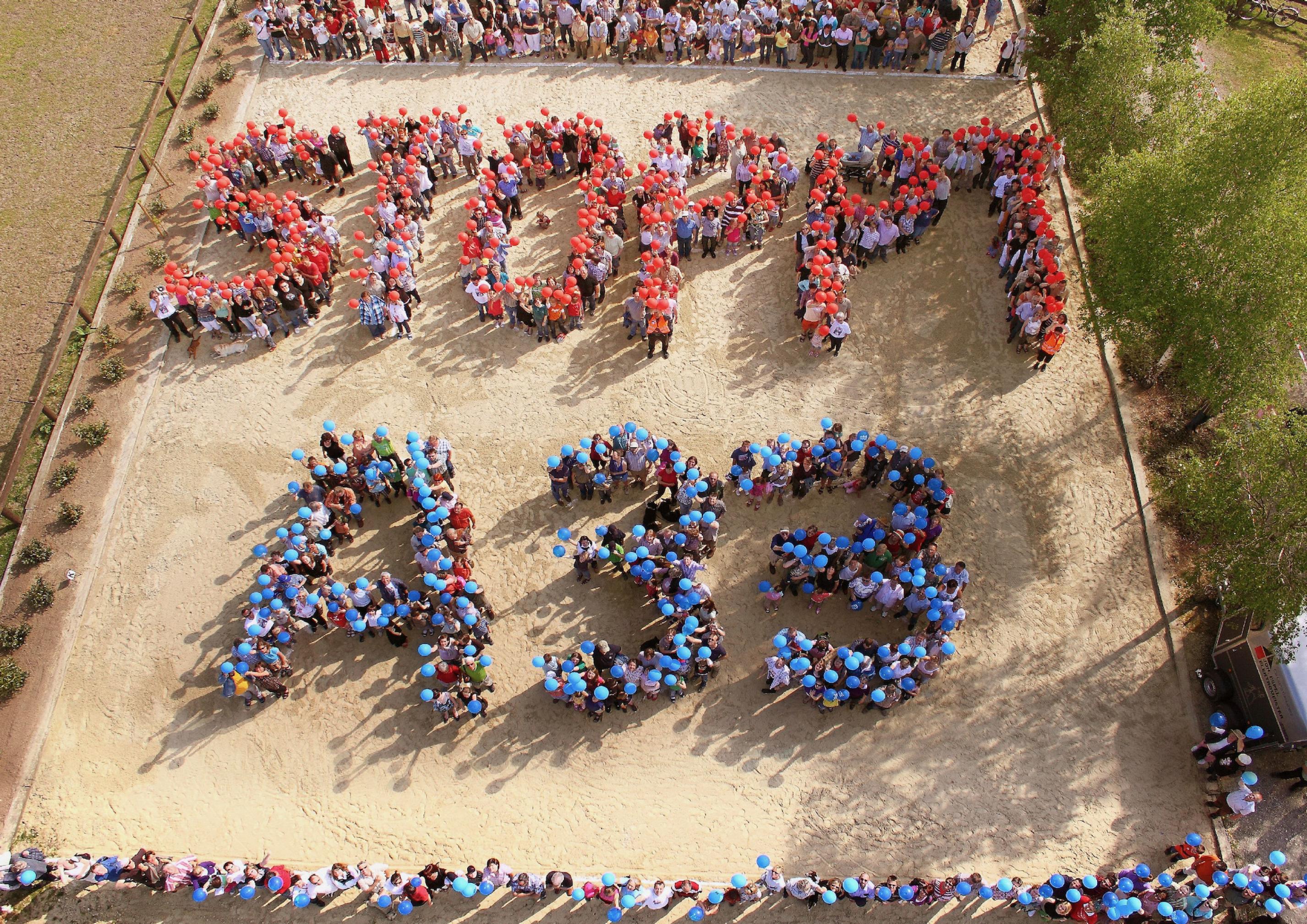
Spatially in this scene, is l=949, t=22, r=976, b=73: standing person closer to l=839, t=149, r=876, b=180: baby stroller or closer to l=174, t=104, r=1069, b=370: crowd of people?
l=174, t=104, r=1069, b=370: crowd of people

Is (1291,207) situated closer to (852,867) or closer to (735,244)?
(735,244)

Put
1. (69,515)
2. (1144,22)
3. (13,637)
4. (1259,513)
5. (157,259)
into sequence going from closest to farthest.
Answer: (1259,513)
(13,637)
(69,515)
(1144,22)
(157,259)

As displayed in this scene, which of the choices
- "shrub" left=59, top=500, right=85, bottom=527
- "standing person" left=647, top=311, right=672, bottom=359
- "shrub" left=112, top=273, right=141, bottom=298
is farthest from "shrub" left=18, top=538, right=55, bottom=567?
"standing person" left=647, top=311, right=672, bottom=359

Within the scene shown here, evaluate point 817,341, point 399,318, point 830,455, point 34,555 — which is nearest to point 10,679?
point 34,555

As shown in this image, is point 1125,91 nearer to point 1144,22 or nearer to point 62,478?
point 1144,22

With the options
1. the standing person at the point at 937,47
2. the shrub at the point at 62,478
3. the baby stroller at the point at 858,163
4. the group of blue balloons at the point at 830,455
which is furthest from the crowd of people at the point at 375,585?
the standing person at the point at 937,47

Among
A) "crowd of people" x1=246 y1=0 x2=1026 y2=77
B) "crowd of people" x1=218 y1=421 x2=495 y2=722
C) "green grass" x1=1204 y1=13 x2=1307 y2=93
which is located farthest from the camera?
"green grass" x1=1204 y1=13 x2=1307 y2=93

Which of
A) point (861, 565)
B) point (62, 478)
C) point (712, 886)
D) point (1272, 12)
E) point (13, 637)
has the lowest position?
point (712, 886)
